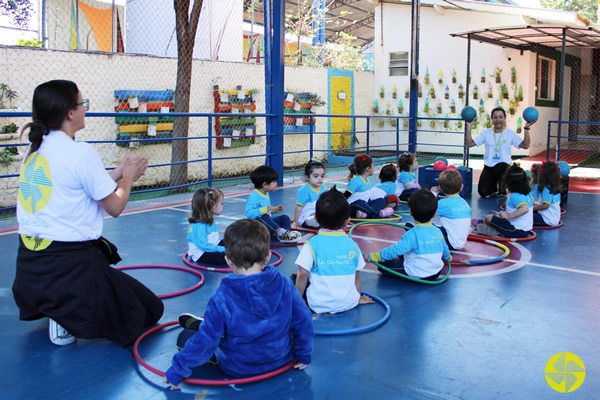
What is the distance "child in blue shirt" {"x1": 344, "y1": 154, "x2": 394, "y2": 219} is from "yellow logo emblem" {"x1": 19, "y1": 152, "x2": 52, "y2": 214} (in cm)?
402

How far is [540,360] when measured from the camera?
2801mm

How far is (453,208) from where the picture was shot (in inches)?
191

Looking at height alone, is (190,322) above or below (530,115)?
below

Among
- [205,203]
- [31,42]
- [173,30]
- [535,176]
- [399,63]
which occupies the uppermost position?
[399,63]

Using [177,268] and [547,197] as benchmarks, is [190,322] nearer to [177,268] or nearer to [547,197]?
[177,268]

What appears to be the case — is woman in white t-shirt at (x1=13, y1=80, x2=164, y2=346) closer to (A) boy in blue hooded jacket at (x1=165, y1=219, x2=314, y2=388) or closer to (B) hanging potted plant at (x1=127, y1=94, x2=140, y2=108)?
(A) boy in blue hooded jacket at (x1=165, y1=219, x2=314, y2=388)

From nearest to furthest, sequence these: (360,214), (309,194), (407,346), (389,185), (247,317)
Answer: (247,317), (407,346), (309,194), (360,214), (389,185)

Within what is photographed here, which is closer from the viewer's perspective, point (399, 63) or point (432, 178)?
point (432, 178)

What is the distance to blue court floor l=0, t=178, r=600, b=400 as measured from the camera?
2500 millimetres

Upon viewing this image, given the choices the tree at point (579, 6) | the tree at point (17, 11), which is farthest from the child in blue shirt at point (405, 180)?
the tree at point (579, 6)

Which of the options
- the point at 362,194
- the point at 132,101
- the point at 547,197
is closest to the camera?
the point at 547,197

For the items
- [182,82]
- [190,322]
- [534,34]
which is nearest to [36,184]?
[190,322]

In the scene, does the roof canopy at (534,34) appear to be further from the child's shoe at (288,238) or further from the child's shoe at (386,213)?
the child's shoe at (288,238)

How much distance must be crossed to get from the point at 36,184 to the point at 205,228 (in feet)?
6.01
